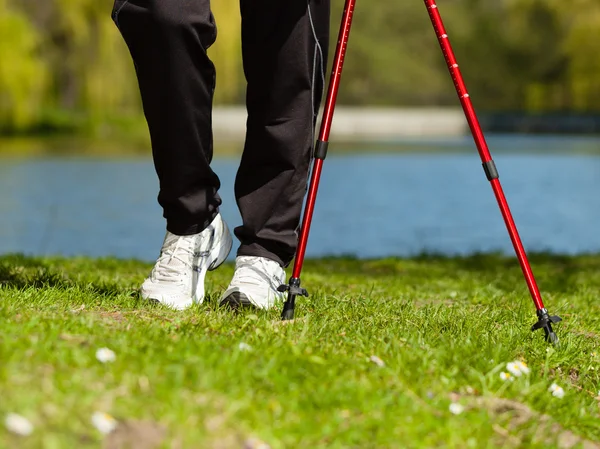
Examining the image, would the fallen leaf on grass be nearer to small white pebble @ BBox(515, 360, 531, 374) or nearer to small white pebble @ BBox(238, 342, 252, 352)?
small white pebble @ BBox(238, 342, 252, 352)

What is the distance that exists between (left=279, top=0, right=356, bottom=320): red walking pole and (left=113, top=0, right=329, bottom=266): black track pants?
96 mm

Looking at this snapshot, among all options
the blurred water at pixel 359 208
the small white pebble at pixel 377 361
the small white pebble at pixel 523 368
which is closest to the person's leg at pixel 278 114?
the small white pebble at pixel 377 361

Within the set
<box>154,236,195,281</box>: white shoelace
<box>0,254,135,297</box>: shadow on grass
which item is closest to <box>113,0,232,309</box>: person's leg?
<box>154,236,195,281</box>: white shoelace

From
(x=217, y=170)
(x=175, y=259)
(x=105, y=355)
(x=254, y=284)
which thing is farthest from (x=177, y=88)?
(x=217, y=170)

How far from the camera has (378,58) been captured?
8512cm

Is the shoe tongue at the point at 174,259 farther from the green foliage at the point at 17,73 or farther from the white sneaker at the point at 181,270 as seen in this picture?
the green foliage at the point at 17,73

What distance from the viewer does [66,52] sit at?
25.5 m

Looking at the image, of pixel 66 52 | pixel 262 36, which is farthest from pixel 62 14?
pixel 262 36

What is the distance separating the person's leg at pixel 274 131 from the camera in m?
3.26

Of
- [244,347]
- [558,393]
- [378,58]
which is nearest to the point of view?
[244,347]

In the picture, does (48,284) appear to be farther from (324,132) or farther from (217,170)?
(217,170)

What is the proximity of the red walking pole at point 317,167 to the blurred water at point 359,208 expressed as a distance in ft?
17.3

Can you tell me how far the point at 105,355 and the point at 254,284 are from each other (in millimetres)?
1070

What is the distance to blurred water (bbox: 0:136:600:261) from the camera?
35.9 feet
